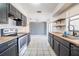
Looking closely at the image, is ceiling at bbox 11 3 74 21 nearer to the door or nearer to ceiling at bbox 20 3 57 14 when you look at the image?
ceiling at bbox 20 3 57 14

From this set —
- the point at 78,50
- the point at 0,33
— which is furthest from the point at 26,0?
the point at 0,33

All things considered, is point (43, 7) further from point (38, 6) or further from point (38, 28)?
point (38, 28)

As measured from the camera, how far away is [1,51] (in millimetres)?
1931

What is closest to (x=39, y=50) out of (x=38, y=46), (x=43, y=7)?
(x=38, y=46)

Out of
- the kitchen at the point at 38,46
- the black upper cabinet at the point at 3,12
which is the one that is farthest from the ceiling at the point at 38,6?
Result: the black upper cabinet at the point at 3,12

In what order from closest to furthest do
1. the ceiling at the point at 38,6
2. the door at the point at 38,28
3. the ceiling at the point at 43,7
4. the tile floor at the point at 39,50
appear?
1. the tile floor at the point at 39,50
2. the ceiling at the point at 43,7
3. the ceiling at the point at 38,6
4. the door at the point at 38,28

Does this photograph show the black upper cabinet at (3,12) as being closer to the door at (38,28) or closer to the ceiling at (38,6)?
the ceiling at (38,6)

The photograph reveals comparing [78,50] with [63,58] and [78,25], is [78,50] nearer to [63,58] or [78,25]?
[63,58]

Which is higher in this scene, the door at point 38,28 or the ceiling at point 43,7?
the ceiling at point 43,7

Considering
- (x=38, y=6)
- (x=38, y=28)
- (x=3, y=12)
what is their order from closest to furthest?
(x=3, y=12)
(x=38, y=6)
(x=38, y=28)

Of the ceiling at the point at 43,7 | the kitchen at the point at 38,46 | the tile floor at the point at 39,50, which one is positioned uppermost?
the ceiling at the point at 43,7

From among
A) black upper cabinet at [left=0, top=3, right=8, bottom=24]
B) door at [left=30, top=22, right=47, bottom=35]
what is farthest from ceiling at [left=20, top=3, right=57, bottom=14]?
door at [left=30, top=22, right=47, bottom=35]

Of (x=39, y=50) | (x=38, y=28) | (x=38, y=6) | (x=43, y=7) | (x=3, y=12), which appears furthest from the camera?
(x=38, y=28)

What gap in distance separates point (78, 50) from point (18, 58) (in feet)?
3.92
